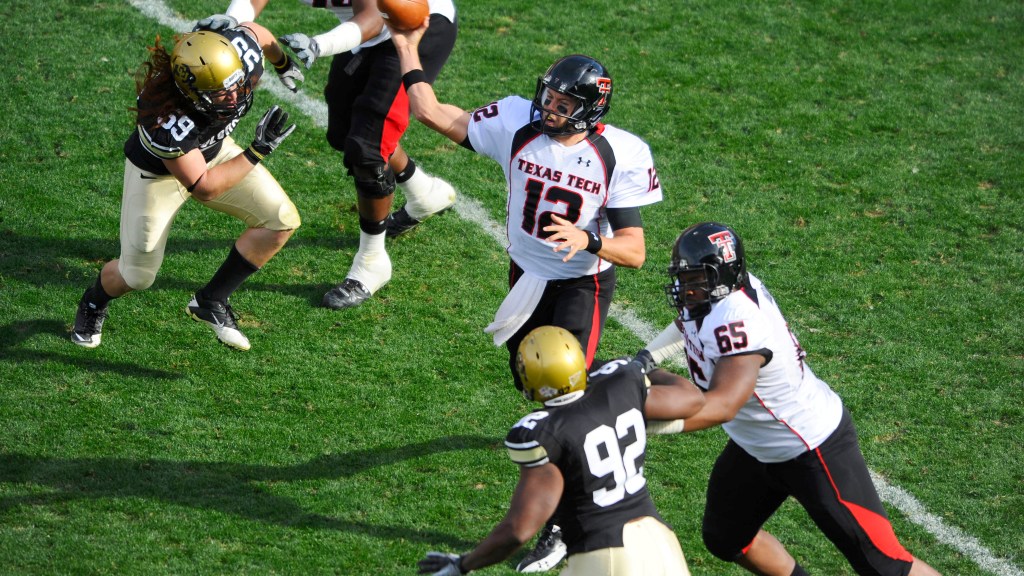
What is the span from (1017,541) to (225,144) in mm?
4846

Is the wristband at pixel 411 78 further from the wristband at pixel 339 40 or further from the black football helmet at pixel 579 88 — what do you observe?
the wristband at pixel 339 40

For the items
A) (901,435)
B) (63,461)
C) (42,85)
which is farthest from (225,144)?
(901,435)

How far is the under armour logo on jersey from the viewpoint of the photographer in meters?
4.45

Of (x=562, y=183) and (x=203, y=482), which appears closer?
(x=562, y=183)

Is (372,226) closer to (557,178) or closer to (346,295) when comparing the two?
(346,295)

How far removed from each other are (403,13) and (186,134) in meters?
1.33

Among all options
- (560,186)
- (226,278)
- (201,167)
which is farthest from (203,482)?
(560,186)

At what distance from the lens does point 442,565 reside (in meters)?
3.94

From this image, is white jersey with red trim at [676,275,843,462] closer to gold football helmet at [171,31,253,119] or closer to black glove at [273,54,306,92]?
gold football helmet at [171,31,253,119]

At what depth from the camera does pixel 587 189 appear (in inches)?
204

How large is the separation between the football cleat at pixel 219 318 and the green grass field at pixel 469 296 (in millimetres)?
172

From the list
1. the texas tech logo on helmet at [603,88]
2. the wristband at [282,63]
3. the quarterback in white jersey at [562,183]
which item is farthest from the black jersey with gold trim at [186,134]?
the texas tech logo on helmet at [603,88]

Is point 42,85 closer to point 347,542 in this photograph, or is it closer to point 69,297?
point 69,297

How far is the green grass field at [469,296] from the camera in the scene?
17.8ft
